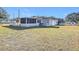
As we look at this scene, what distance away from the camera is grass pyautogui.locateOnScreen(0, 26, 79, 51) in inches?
311

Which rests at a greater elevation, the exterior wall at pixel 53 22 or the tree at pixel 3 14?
the tree at pixel 3 14

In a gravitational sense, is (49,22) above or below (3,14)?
below

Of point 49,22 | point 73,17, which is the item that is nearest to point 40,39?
point 49,22

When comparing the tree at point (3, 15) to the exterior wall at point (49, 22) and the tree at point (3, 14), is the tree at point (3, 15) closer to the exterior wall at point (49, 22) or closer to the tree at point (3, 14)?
the tree at point (3, 14)

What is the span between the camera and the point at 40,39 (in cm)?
791

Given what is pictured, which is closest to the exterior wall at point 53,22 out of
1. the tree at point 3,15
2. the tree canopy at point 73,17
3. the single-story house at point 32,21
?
the single-story house at point 32,21

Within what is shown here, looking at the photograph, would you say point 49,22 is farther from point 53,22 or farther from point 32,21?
point 32,21

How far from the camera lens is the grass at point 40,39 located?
7887mm
